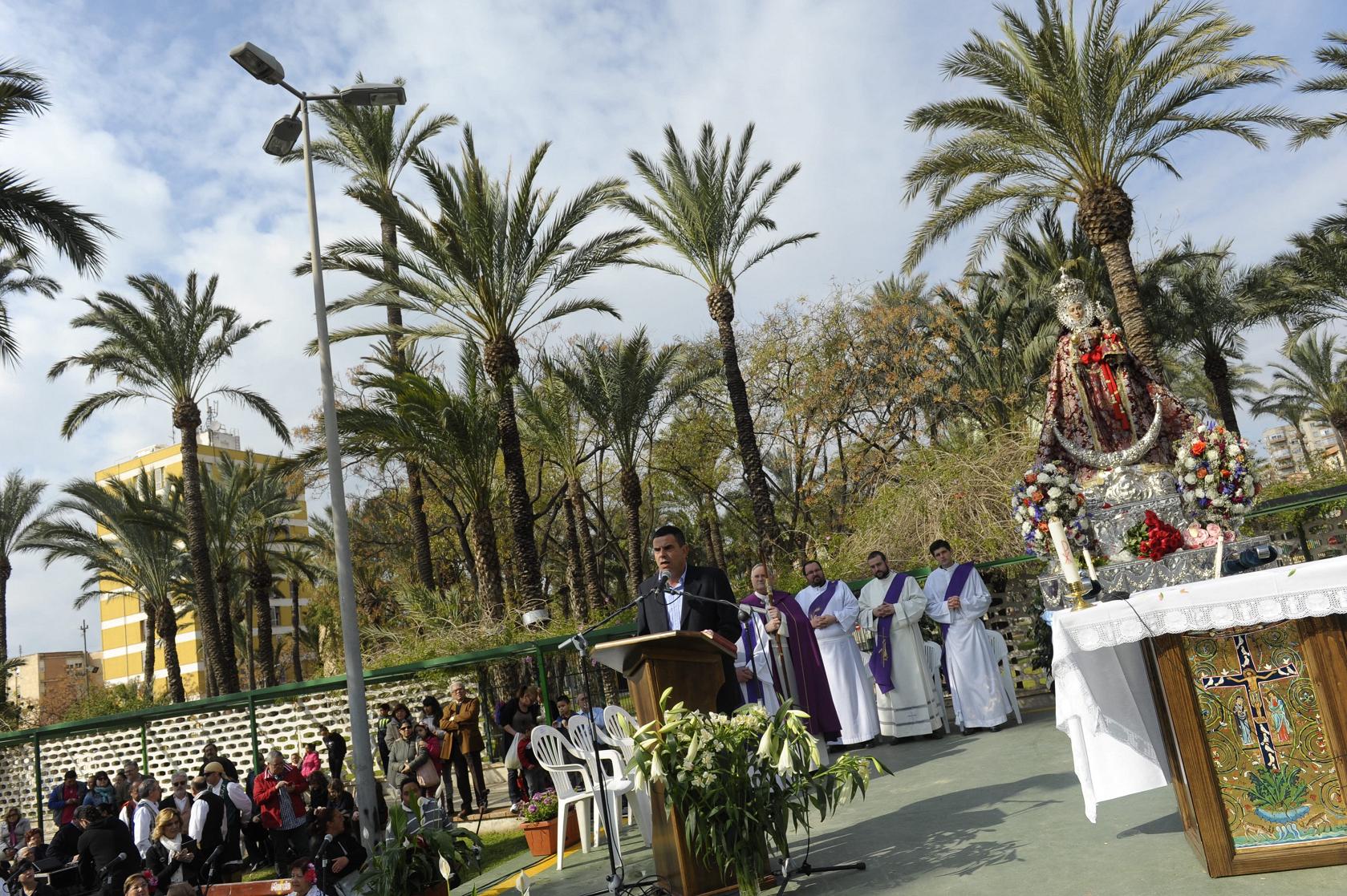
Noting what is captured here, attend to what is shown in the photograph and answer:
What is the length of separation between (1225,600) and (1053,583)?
1947mm

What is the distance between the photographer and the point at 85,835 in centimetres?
1087

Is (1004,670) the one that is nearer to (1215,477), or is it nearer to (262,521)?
(1215,477)

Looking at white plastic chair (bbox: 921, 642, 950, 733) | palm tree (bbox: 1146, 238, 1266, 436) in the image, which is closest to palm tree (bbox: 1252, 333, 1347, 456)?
palm tree (bbox: 1146, 238, 1266, 436)

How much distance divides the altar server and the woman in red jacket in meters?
5.95

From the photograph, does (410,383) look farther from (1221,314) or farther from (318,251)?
(1221,314)

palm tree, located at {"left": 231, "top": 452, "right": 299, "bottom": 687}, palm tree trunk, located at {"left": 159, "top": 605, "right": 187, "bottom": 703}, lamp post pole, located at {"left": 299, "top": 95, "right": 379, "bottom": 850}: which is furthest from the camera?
palm tree, located at {"left": 231, "top": 452, "right": 299, "bottom": 687}

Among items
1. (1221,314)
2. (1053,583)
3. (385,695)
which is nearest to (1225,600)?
(1053,583)

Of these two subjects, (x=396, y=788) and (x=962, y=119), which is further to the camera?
(x=962, y=119)

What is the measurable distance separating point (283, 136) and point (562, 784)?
25.9 feet

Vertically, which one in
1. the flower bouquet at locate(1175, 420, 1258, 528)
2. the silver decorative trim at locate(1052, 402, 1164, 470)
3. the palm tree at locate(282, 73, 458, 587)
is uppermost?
the palm tree at locate(282, 73, 458, 587)

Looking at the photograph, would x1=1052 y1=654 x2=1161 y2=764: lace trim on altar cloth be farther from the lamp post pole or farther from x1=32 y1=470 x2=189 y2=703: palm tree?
x1=32 y1=470 x2=189 y2=703: palm tree

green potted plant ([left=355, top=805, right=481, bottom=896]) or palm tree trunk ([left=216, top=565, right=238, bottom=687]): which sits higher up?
palm tree trunk ([left=216, top=565, right=238, bottom=687])

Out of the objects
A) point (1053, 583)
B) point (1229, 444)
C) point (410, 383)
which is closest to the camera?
point (1053, 583)

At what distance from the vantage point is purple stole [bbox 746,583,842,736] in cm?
1016
